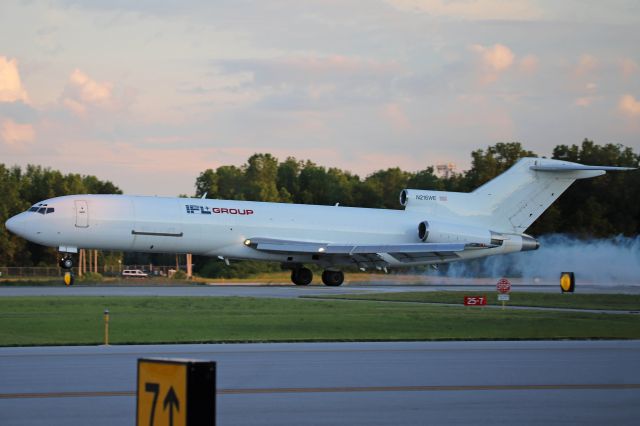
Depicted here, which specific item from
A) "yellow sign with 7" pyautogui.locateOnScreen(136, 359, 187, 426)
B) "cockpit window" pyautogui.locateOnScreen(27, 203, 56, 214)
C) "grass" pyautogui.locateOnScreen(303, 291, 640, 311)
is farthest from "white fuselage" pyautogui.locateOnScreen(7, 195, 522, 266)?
"yellow sign with 7" pyautogui.locateOnScreen(136, 359, 187, 426)

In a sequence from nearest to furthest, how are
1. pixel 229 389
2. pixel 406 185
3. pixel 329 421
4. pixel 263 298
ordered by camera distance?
pixel 329 421
pixel 229 389
pixel 263 298
pixel 406 185

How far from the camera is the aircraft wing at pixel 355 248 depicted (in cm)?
4756

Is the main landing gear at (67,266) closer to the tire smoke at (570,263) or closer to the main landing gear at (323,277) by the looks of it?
the main landing gear at (323,277)

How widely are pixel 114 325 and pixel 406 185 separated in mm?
82119

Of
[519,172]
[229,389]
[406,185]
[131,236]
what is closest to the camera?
[229,389]

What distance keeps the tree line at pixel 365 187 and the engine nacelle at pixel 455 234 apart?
26.1 feet

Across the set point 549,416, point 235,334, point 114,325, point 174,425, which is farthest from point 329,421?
point 114,325

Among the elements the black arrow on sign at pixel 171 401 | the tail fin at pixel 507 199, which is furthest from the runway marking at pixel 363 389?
the tail fin at pixel 507 199

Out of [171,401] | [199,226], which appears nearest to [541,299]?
[199,226]

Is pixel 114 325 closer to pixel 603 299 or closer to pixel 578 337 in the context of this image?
pixel 578 337

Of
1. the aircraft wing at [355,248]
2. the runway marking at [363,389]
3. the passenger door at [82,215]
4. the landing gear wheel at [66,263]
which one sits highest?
the passenger door at [82,215]

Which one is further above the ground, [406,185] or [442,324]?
[406,185]

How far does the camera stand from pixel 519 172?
181ft

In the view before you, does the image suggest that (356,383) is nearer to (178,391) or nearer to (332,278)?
(178,391)
